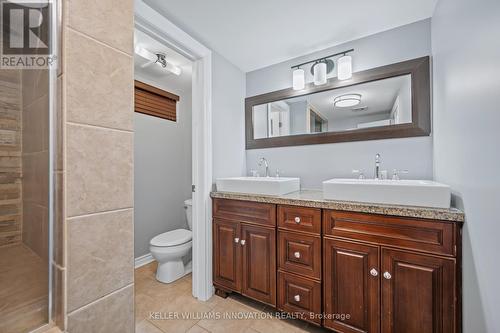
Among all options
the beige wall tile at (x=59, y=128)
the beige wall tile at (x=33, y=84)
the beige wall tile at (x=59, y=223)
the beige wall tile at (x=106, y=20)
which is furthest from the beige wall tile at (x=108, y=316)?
the beige wall tile at (x=106, y=20)

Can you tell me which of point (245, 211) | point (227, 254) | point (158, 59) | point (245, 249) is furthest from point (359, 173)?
point (158, 59)

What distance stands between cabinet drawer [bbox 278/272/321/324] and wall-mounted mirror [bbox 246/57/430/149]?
1.16m

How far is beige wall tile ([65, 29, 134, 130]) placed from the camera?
58 centimetres

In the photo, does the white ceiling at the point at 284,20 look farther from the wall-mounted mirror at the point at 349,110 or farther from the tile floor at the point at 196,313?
the tile floor at the point at 196,313

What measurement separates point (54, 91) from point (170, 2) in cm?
116

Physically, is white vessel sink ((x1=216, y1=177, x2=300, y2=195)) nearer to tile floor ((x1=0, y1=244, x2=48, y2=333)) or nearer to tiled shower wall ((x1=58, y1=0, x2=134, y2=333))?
tiled shower wall ((x1=58, y1=0, x2=134, y2=333))

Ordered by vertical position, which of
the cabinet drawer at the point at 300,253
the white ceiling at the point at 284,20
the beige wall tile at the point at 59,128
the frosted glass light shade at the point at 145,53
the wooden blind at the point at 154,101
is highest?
the white ceiling at the point at 284,20

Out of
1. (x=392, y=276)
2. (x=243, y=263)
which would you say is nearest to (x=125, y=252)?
(x=243, y=263)

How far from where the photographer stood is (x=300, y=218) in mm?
1414

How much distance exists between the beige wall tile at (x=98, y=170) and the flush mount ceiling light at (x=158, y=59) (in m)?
1.55

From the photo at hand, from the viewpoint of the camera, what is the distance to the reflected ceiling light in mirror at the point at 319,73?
6.08 ft

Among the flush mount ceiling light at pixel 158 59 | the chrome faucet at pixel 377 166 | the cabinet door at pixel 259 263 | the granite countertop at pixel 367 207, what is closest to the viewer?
the granite countertop at pixel 367 207

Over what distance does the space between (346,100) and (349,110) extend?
3.9 inches

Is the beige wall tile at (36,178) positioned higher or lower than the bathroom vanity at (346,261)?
higher
